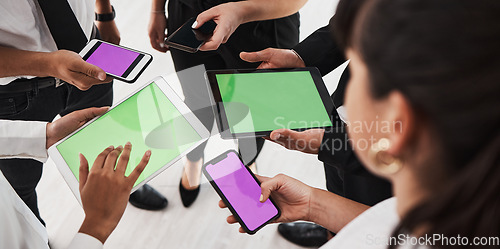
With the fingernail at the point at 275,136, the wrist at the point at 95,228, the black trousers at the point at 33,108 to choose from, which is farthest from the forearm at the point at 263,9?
the wrist at the point at 95,228

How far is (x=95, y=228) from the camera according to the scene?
2.58 ft

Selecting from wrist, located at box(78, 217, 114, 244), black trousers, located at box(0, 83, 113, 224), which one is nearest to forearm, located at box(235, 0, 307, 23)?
black trousers, located at box(0, 83, 113, 224)

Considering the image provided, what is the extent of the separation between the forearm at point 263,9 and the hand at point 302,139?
384 mm

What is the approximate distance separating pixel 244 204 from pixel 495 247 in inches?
24.9

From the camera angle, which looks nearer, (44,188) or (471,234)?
(471,234)

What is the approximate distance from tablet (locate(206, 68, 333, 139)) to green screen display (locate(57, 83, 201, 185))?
11 cm

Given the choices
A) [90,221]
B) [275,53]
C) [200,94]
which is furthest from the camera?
[200,94]

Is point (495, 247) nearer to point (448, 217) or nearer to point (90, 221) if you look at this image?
point (448, 217)

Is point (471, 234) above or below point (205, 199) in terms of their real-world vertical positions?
above

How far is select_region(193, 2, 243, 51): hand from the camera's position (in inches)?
44.7

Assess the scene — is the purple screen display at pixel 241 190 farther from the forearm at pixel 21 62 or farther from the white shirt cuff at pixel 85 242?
the forearm at pixel 21 62

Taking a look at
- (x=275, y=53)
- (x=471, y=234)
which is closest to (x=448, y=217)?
(x=471, y=234)

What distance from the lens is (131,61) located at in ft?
3.75

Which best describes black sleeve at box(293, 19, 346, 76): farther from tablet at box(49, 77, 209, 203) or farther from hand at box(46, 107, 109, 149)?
hand at box(46, 107, 109, 149)
